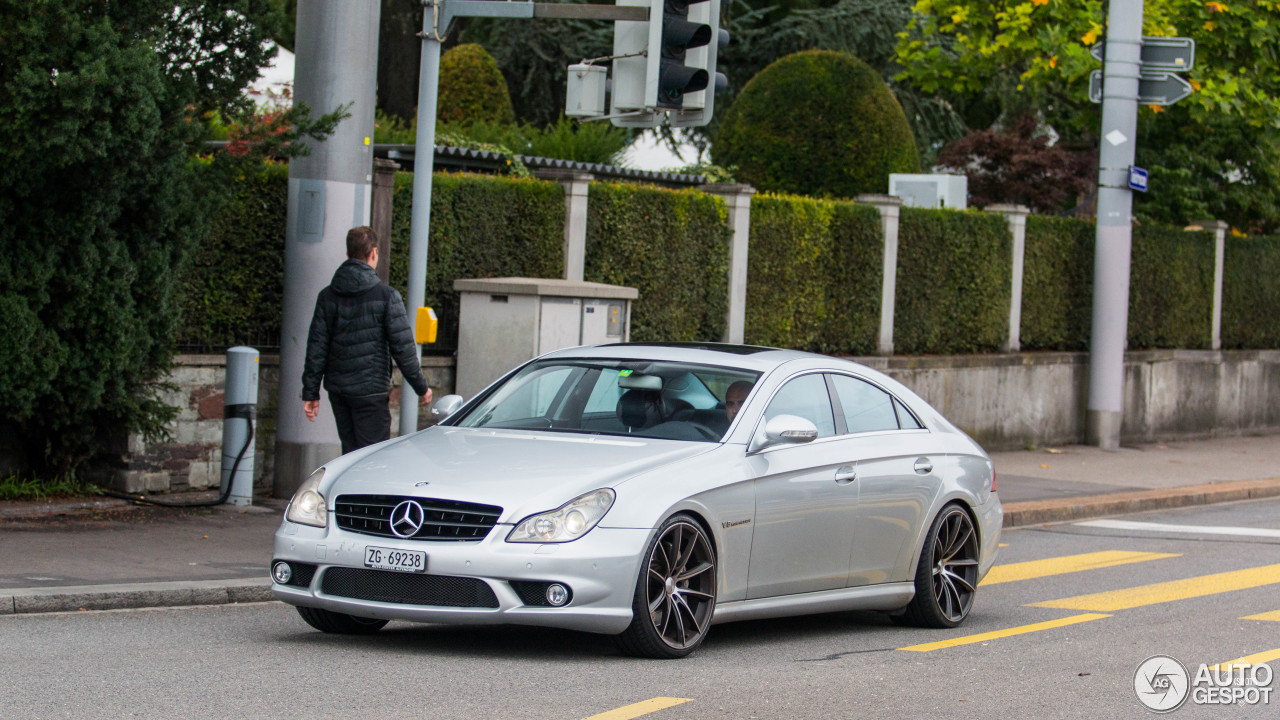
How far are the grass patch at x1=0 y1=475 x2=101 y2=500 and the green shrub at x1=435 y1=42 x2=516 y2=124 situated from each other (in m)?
13.3

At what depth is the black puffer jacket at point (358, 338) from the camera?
33.2 ft

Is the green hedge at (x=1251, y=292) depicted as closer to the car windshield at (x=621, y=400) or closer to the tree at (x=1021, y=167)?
the tree at (x=1021, y=167)

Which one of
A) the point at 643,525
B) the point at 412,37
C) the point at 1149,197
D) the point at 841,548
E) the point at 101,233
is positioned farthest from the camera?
the point at 412,37

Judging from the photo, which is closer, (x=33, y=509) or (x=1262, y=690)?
(x=1262, y=690)

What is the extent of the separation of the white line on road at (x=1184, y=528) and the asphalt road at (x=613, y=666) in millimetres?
4383

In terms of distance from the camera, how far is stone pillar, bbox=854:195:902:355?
62.5 ft

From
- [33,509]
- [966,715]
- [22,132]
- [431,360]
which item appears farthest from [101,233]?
[966,715]

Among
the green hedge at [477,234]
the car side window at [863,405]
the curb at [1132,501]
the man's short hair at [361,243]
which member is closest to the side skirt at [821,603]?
the car side window at [863,405]

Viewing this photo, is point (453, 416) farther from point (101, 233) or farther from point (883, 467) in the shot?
point (101, 233)

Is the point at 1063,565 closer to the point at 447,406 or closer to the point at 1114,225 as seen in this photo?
the point at 447,406

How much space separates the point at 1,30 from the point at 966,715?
7.04 m

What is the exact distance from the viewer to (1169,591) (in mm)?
10680

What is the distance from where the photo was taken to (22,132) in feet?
32.6

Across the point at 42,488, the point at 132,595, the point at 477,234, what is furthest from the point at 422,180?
the point at 132,595
